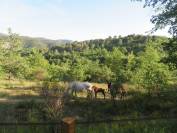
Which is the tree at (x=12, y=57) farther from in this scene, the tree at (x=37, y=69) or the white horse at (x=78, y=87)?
the white horse at (x=78, y=87)

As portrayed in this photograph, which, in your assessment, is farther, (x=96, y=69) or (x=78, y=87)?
(x=96, y=69)

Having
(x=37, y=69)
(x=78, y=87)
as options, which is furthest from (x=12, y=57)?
(x=78, y=87)

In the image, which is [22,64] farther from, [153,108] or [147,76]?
[153,108]

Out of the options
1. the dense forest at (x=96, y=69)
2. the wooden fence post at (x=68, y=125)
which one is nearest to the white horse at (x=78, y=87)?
the dense forest at (x=96, y=69)

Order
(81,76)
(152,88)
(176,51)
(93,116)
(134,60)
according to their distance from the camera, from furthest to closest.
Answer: (134,60) → (81,76) → (152,88) → (176,51) → (93,116)

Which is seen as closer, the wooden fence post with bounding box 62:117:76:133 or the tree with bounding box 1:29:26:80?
the wooden fence post with bounding box 62:117:76:133

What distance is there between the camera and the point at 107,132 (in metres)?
8.79

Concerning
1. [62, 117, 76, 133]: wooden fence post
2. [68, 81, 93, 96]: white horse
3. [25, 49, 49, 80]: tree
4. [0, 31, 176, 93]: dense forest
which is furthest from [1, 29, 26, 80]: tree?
[62, 117, 76, 133]: wooden fence post

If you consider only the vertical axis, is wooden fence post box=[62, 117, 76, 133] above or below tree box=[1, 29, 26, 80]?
below

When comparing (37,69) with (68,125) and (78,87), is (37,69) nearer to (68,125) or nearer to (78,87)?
(78,87)

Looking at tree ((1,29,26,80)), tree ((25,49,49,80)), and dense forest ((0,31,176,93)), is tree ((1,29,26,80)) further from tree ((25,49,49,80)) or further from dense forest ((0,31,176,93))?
tree ((25,49,49,80))

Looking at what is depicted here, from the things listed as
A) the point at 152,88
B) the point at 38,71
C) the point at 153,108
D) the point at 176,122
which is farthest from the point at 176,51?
the point at 38,71

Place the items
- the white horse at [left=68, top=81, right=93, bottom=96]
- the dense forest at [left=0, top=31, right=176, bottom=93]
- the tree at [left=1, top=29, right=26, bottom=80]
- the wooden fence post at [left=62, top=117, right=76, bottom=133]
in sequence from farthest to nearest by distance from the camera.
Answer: the tree at [left=1, top=29, right=26, bottom=80], the dense forest at [left=0, top=31, right=176, bottom=93], the white horse at [left=68, top=81, right=93, bottom=96], the wooden fence post at [left=62, top=117, right=76, bottom=133]

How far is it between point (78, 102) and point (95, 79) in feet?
132
